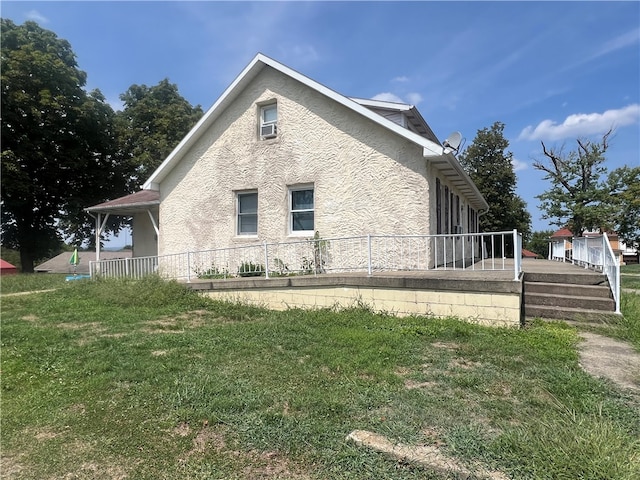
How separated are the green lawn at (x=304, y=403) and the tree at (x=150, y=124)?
23569mm

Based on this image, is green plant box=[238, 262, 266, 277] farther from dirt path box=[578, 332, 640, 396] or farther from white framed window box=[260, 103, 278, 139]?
dirt path box=[578, 332, 640, 396]

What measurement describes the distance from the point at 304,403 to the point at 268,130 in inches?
347

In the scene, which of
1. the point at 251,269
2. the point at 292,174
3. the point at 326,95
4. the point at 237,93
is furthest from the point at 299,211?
the point at 237,93

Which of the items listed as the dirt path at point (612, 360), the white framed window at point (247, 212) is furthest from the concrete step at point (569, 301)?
the white framed window at point (247, 212)

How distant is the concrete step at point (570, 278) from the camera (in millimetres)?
6887

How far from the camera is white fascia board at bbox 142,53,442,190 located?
334 inches

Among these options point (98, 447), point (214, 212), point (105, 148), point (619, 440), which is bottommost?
point (98, 447)

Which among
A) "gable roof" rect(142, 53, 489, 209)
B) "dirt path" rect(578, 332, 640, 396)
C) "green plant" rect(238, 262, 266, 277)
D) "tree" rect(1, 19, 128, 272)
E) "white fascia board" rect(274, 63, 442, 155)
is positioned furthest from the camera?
"tree" rect(1, 19, 128, 272)

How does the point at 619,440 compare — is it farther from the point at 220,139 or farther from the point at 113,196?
→ the point at 113,196

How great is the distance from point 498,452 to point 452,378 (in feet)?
4.55

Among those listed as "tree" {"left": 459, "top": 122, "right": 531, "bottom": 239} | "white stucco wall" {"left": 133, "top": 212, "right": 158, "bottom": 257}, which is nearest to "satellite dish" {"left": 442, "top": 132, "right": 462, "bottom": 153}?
"white stucco wall" {"left": 133, "top": 212, "right": 158, "bottom": 257}

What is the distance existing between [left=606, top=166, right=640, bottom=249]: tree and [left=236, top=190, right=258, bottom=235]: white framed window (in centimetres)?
2442

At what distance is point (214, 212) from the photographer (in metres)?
11.5

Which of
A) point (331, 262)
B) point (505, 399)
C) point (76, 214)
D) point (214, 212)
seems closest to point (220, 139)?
point (214, 212)
